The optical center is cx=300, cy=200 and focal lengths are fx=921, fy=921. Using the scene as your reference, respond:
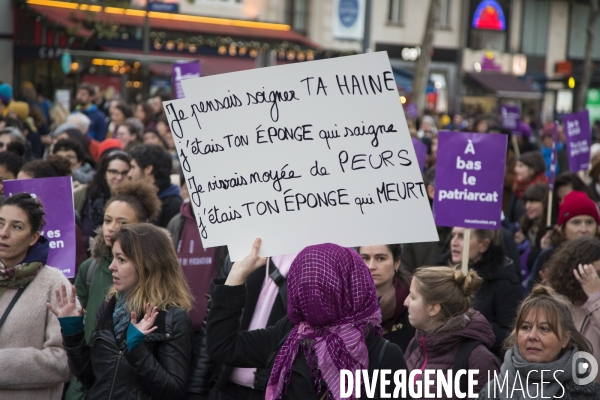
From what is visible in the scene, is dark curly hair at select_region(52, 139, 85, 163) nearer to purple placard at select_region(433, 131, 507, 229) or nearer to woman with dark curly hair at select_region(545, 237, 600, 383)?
purple placard at select_region(433, 131, 507, 229)

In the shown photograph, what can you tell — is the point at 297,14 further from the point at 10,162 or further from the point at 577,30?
the point at 10,162

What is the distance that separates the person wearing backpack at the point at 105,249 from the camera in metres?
5.11

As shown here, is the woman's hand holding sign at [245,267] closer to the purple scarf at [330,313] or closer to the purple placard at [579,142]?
the purple scarf at [330,313]

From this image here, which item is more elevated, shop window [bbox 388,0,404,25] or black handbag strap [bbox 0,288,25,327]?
shop window [bbox 388,0,404,25]

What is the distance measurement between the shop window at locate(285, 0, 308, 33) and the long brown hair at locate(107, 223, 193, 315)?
98.7ft

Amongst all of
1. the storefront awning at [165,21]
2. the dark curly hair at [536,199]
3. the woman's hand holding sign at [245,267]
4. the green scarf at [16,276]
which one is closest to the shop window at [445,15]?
the storefront awning at [165,21]

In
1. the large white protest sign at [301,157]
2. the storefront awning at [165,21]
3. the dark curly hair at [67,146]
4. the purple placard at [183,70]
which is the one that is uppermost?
the storefront awning at [165,21]

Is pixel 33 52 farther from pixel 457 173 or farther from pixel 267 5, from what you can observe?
pixel 457 173

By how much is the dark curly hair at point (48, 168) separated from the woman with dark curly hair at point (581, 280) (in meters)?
3.71

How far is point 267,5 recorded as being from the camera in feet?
108

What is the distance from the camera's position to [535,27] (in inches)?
1737

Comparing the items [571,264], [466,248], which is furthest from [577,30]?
[571,264]

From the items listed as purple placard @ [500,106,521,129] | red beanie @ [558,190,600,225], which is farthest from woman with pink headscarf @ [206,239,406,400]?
purple placard @ [500,106,521,129]

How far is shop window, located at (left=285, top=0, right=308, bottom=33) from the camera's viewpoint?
33781 mm
